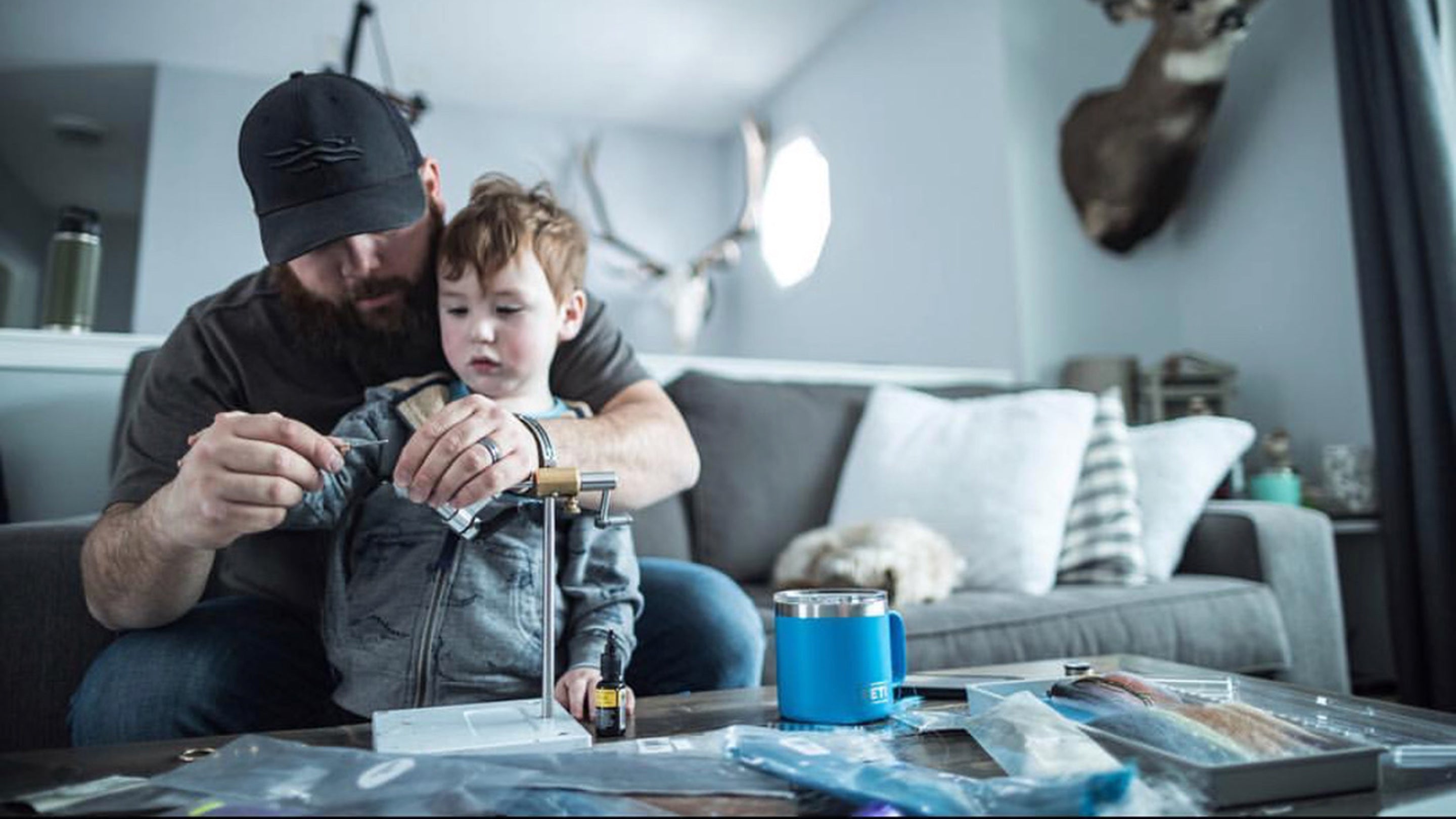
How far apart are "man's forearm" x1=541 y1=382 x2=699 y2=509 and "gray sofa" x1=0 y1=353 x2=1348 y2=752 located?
32 cm

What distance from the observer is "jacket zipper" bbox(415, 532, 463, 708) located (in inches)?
31.8

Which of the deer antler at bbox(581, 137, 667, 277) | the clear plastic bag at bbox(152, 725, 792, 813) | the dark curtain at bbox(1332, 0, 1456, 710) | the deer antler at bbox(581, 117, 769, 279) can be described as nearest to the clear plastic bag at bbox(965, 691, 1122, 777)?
the clear plastic bag at bbox(152, 725, 792, 813)

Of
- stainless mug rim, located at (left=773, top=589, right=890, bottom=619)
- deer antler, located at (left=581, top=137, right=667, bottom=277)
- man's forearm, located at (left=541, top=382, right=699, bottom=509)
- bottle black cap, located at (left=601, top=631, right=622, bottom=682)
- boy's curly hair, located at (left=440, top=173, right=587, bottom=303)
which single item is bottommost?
bottle black cap, located at (left=601, top=631, right=622, bottom=682)

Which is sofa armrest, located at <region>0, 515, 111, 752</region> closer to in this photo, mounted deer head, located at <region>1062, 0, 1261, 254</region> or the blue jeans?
the blue jeans

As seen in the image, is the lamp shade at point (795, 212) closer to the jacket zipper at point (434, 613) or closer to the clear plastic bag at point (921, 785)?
the jacket zipper at point (434, 613)

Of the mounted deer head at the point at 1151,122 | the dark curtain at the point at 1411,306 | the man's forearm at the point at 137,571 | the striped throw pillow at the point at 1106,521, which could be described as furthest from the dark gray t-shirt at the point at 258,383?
the mounted deer head at the point at 1151,122

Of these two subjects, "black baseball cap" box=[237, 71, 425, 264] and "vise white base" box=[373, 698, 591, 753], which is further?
"black baseball cap" box=[237, 71, 425, 264]

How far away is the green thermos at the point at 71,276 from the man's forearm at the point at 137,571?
0.43 m

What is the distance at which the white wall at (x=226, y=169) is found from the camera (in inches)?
38.0

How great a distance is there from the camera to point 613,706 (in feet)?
2.18

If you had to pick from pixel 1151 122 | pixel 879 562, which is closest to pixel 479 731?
pixel 879 562

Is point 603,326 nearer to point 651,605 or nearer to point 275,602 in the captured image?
point 651,605

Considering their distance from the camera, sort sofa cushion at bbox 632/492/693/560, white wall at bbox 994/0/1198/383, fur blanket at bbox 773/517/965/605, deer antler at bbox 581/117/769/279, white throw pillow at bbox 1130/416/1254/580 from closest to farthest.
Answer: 1. fur blanket at bbox 773/517/965/605
2. sofa cushion at bbox 632/492/693/560
3. white throw pillow at bbox 1130/416/1254/580
4. white wall at bbox 994/0/1198/383
5. deer antler at bbox 581/117/769/279

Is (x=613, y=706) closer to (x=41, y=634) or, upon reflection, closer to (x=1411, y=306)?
(x=41, y=634)
